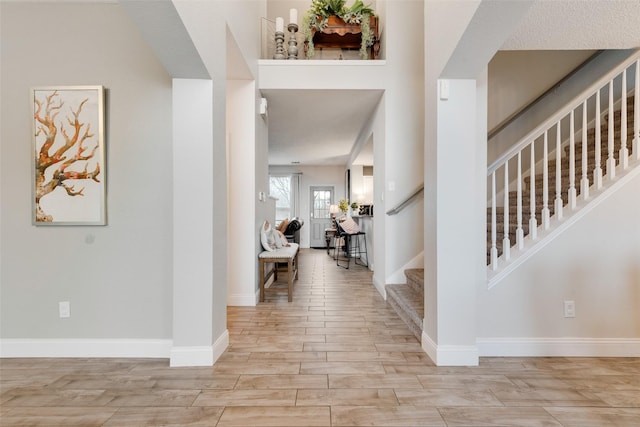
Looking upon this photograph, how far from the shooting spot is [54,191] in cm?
202

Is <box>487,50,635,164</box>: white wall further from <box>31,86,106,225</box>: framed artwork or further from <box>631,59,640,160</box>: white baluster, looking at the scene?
<box>31,86,106,225</box>: framed artwork

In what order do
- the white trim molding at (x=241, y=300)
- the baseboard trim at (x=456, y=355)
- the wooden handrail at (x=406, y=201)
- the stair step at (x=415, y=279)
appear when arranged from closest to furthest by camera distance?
the baseboard trim at (x=456, y=355), the stair step at (x=415, y=279), the white trim molding at (x=241, y=300), the wooden handrail at (x=406, y=201)

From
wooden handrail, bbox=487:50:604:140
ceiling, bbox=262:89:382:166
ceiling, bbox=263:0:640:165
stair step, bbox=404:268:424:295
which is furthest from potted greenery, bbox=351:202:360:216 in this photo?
wooden handrail, bbox=487:50:604:140

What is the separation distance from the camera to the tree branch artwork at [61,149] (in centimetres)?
201

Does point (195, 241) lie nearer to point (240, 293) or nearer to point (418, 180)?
point (240, 293)

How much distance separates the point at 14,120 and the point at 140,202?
104 centimetres

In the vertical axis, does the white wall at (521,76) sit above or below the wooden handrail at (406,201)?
above

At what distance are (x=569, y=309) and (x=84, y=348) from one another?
3.36 metres

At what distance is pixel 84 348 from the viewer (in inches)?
79.7

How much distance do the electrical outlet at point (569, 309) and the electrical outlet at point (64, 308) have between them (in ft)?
11.3

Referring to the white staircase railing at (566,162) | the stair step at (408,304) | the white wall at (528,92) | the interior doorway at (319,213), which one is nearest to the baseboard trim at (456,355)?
the stair step at (408,304)

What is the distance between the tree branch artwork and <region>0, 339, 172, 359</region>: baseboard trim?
853mm

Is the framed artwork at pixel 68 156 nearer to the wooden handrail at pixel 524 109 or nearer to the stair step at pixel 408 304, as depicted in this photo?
the stair step at pixel 408 304

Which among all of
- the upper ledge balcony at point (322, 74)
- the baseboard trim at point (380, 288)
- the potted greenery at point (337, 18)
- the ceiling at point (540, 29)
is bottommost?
the baseboard trim at point (380, 288)
